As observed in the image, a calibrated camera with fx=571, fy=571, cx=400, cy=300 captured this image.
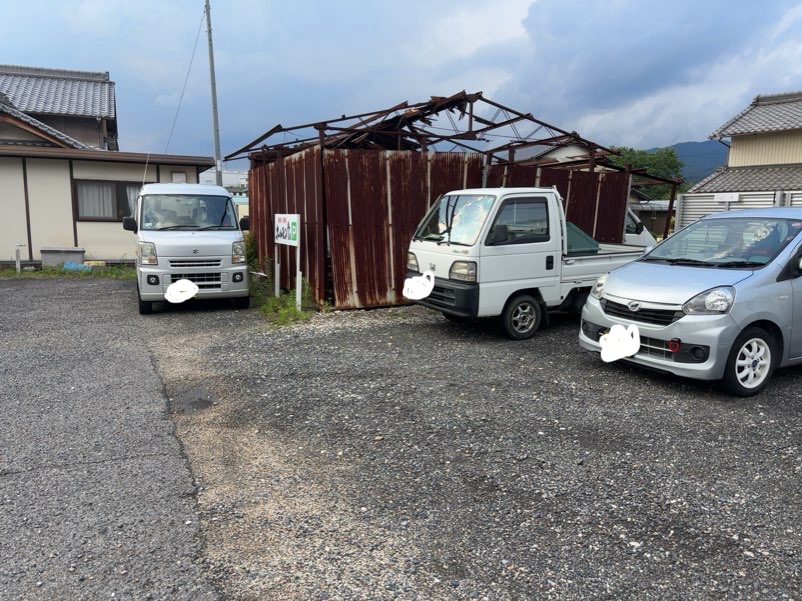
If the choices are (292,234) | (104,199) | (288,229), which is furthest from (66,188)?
(292,234)

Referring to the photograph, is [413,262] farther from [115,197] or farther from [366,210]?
[115,197]

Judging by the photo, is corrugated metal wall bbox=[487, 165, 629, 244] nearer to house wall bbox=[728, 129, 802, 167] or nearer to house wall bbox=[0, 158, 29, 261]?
house wall bbox=[0, 158, 29, 261]

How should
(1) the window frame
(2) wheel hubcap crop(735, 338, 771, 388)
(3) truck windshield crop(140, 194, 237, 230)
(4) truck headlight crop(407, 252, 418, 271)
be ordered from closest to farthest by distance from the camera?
(2) wheel hubcap crop(735, 338, 771, 388) → (4) truck headlight crop(407, 252, 418, 271) → (3) truck windshield crop(140, 194, 237, 230) → (1) the window frame

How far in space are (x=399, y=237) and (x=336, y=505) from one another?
6.19 meters

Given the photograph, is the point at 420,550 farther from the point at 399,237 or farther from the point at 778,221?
the point at 399,237

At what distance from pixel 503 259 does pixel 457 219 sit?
85 centimetres

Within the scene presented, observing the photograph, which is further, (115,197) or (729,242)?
(115,197)

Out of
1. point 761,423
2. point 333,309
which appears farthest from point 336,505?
point 333,309

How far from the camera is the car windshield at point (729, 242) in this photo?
Answer: 17.2ft

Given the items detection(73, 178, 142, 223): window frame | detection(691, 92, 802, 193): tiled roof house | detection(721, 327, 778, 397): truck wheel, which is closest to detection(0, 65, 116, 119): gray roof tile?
detection(73, 178, 142, 223): window frame

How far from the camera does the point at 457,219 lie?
7.27 metres

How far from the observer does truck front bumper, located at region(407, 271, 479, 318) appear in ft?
22.0

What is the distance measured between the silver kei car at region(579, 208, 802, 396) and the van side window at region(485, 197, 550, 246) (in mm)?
1505

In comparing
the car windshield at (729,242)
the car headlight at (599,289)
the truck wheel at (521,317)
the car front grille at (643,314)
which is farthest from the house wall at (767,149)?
the car front grille at (643,314)
